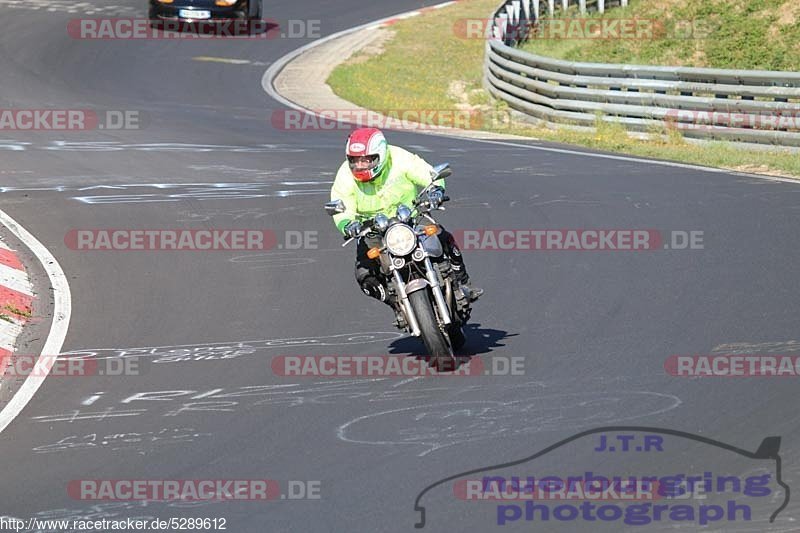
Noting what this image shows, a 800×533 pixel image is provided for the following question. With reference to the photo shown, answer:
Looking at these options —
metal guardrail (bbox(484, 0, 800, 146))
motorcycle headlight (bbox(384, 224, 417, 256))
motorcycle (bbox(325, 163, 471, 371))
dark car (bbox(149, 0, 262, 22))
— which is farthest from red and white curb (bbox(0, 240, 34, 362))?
dark car (bbox(149, 0, 262, 22))

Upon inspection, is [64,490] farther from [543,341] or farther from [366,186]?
[543,341]

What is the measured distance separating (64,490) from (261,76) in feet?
77.2

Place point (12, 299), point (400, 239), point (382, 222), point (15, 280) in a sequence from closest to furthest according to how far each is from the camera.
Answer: point (400, 239) → point (382, 222) → point (12, 299) → point (15, 280)

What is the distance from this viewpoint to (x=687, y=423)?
8359 mm

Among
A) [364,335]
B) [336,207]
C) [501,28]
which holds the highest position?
[336,207]

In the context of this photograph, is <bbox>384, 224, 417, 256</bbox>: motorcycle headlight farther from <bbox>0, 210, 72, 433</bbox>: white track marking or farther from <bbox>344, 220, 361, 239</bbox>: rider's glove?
<bbox>0, 210, 72, 433</bbox>: white track marking

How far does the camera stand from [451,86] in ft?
104

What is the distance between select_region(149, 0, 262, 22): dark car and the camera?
110 feet

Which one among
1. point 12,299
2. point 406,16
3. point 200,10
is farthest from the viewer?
point 406,16

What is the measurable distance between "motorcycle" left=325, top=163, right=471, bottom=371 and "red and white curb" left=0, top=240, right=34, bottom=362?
3.00 m

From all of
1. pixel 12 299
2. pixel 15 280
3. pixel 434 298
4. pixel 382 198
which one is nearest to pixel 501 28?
pixel 15 280

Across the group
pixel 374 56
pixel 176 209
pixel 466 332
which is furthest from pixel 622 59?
pixel 466 332

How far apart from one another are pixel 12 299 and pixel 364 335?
131 inches

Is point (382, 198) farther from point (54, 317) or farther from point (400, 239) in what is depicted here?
point (54, 317)
